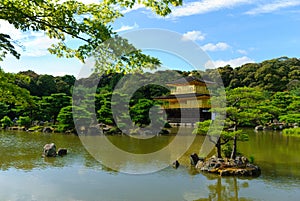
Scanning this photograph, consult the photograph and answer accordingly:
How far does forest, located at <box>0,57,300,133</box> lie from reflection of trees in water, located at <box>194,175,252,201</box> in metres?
2.01

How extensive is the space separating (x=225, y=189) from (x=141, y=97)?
18.4m

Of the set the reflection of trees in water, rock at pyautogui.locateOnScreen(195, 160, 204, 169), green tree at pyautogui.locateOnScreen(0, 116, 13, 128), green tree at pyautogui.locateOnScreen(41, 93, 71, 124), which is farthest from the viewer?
green tree at pyautogui.locateOnScreen(0, 116, 13, 128)

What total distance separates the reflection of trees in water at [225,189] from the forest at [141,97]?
2015 mm

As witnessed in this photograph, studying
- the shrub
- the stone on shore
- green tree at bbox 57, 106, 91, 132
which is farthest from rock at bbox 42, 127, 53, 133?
the stone on shore

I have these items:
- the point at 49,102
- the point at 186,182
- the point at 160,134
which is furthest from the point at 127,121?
the point at 186,182

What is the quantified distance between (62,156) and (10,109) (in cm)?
1459

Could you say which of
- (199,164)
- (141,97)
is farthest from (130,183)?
(141,97)

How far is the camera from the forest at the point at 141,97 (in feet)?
26.6

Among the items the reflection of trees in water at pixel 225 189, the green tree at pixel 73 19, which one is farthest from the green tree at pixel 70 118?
the green tree at pixel 73 19

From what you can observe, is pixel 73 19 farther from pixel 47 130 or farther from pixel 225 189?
pixel 47 130

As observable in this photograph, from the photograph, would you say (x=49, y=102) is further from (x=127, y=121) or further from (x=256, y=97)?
(x=256, y=97)

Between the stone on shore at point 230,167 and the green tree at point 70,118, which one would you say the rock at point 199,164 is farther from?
the green tree at point 70,118

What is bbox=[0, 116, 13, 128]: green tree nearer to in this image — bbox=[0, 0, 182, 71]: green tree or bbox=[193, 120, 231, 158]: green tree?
bbox=[193, 120, 231, 158]: green tree

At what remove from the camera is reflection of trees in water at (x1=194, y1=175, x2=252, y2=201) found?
5.69 metres
